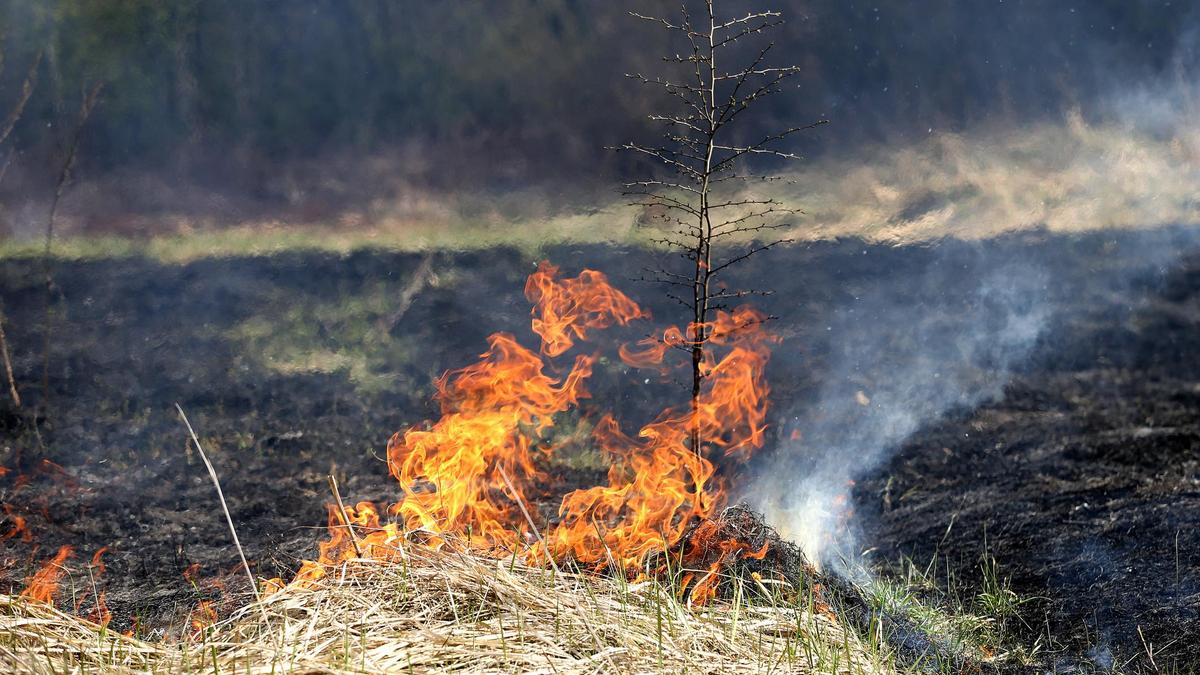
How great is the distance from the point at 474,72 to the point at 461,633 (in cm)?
670

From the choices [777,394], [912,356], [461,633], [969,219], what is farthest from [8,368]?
[969,219]

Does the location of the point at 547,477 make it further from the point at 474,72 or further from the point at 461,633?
the point at 474,72

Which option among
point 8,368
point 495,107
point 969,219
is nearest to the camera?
point 8,368

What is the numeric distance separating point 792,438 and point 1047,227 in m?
3.20

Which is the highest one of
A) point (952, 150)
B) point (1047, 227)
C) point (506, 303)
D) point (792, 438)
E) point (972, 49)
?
point (972, 49)

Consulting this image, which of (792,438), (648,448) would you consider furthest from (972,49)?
(648,448)

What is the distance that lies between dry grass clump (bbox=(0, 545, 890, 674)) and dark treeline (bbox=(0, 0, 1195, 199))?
17.2ft

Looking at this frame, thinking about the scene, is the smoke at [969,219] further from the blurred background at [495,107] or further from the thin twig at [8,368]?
the thin twig at [8,368]

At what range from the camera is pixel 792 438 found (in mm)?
8211

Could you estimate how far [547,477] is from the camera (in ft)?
24.2

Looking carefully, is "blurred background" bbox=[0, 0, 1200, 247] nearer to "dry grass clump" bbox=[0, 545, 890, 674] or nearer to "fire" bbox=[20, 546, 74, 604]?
"fire" bbox=[20, 546, 74, 604]

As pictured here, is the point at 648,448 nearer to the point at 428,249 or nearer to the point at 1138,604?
the point at 1138,604

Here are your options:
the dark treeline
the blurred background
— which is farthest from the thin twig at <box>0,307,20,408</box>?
the dark treeline

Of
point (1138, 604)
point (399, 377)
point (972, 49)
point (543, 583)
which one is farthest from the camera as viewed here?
point (972, 49)
